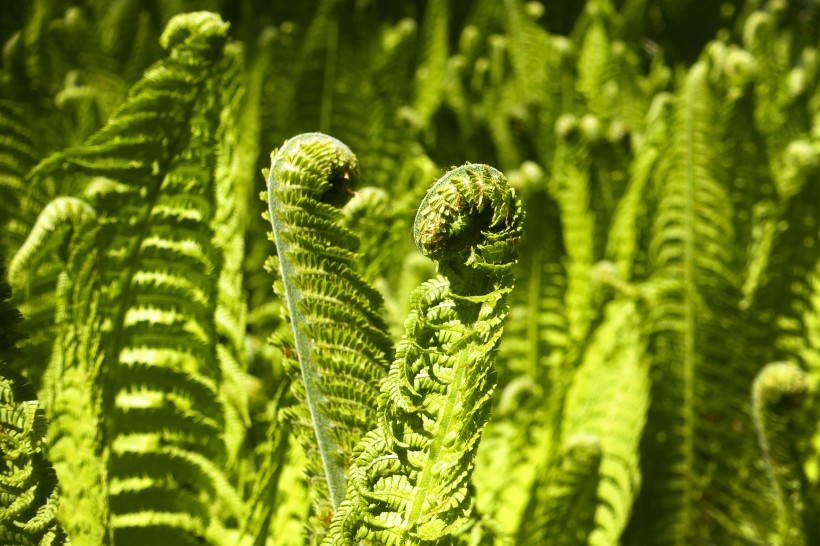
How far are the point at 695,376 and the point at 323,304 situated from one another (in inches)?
16.7

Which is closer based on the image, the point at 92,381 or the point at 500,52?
the point at 92,381

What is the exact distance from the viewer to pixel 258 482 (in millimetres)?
411

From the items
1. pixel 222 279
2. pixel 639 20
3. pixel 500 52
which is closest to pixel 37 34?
pixel 222 279

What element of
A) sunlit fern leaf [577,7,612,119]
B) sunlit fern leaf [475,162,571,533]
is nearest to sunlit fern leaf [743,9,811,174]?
sunlit fern leaf [577,7,612,119]

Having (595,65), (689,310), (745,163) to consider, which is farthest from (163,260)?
(595,65)

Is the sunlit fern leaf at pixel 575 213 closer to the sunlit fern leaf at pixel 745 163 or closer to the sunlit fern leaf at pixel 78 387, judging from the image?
the sunlit fern leaf at pixel 745 163

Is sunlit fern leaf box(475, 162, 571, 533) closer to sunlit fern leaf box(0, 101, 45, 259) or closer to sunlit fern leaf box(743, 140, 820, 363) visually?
sunlit fern leaf box(743, 140, 820, 363)

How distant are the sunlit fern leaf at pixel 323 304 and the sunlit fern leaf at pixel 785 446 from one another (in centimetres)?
31

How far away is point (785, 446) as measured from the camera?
1.76 feet

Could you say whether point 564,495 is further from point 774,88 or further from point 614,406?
point 774,88

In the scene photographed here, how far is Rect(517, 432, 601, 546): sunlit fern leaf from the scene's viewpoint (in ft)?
1.58

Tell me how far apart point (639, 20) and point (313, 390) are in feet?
4.33

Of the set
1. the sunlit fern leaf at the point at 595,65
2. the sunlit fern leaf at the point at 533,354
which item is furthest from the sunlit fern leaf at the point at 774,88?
the sunlit fern leaf at the point at 533,354

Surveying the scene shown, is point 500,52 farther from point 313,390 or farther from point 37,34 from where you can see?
point 313,390
